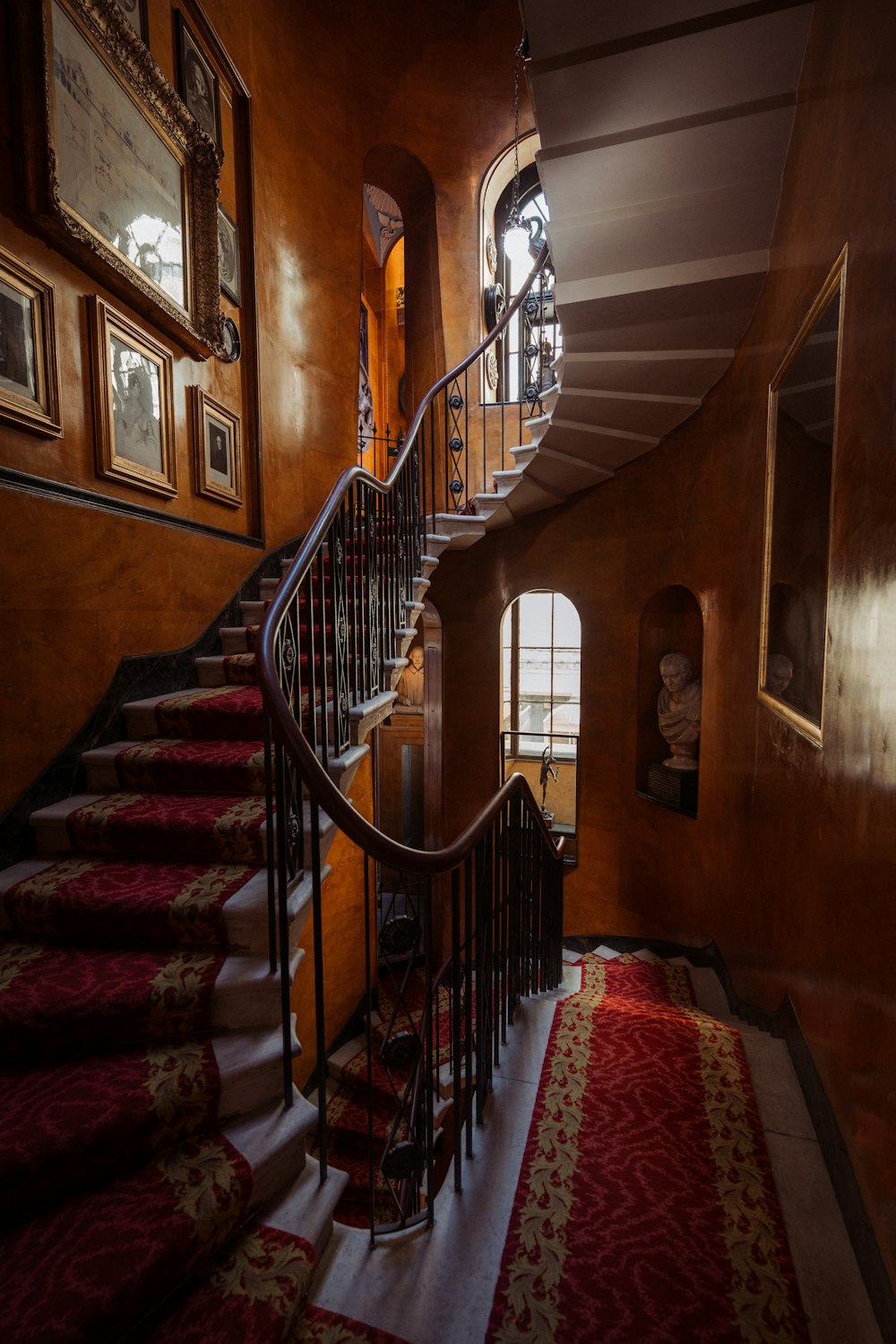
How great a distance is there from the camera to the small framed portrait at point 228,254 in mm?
3442

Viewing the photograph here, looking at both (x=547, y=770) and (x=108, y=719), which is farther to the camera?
(x=547, y=770)

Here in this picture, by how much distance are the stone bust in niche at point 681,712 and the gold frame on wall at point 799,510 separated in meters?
1.86

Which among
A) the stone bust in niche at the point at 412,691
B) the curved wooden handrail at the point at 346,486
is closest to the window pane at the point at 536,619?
the stone bust in niche at the point at 412,691

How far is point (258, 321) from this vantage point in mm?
3871

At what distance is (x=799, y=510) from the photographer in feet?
7.07

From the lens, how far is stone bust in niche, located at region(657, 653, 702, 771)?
4469mm

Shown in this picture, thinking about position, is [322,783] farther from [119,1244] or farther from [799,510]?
[799,510]

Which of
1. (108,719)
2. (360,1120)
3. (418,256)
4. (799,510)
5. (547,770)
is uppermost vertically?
(418,256)

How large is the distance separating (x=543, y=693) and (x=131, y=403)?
21.4 ft

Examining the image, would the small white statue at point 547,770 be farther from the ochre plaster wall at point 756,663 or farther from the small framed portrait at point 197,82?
the small framed portrait at point 197,82

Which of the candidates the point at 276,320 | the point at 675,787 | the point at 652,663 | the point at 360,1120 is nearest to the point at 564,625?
the point at 652,663

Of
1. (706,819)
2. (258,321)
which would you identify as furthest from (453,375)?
(706,819)

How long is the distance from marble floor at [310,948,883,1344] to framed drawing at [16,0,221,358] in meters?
3.38

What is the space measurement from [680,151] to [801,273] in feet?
2.14
